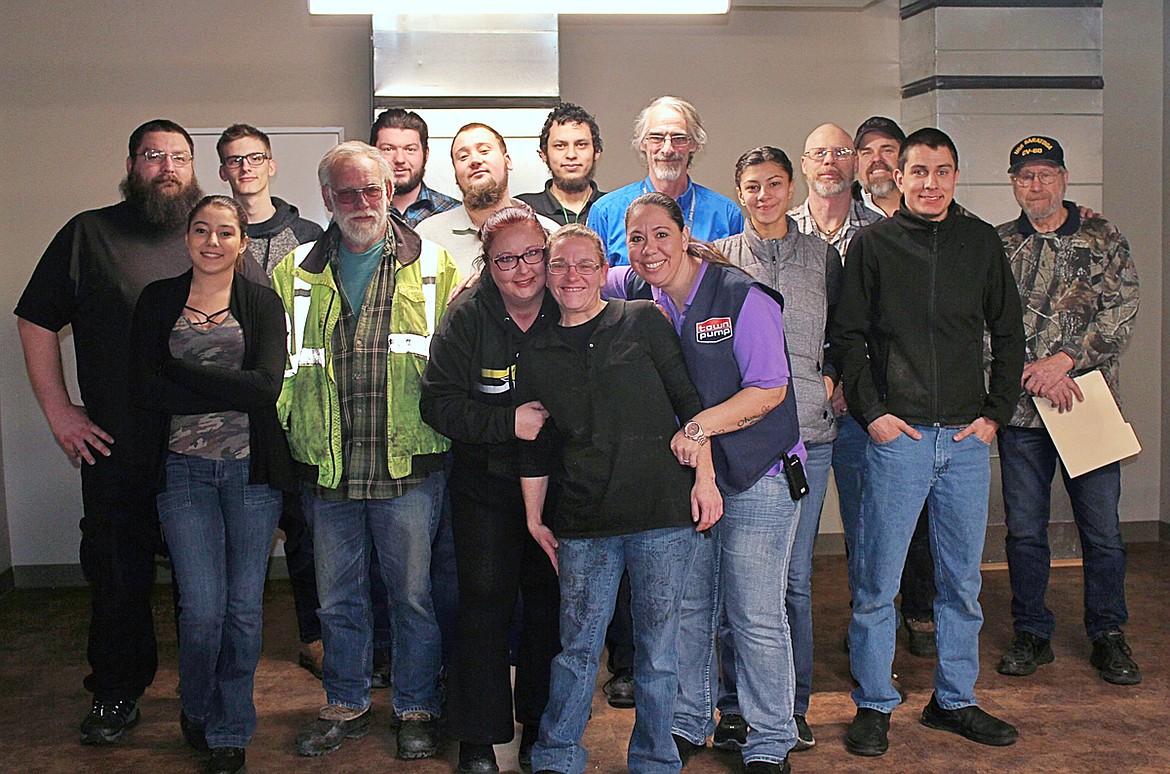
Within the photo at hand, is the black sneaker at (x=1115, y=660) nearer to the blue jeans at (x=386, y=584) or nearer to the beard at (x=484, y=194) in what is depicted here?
the blue jeans at (x=386, y=584)

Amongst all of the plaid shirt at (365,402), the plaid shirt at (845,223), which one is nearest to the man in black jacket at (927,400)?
the plaid shirt at (845,223)

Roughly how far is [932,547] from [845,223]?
1.35 m

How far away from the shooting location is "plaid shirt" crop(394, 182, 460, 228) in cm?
476

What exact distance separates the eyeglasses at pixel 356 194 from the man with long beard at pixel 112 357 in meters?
0.71

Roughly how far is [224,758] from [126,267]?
1.70 m

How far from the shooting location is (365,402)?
146 inches

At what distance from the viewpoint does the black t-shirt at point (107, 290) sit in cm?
403

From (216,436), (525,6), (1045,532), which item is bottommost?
(1045,532)

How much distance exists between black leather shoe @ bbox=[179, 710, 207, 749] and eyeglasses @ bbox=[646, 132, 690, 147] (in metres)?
2.57

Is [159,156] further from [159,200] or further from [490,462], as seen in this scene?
[490,462]

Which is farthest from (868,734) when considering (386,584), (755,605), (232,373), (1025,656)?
(232,373)

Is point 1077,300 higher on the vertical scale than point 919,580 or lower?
higher

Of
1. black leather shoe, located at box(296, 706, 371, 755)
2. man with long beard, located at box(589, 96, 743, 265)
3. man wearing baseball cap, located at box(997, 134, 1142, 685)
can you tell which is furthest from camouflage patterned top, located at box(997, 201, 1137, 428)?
black leather shoe, located at box(296, 706, 371, 755)

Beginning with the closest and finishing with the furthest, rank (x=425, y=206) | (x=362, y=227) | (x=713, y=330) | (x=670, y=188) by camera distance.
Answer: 1. (x=713, y=330)
2. (x=362, y=227)
3. (x=670, y=188)
4. (x=425, y=206)
